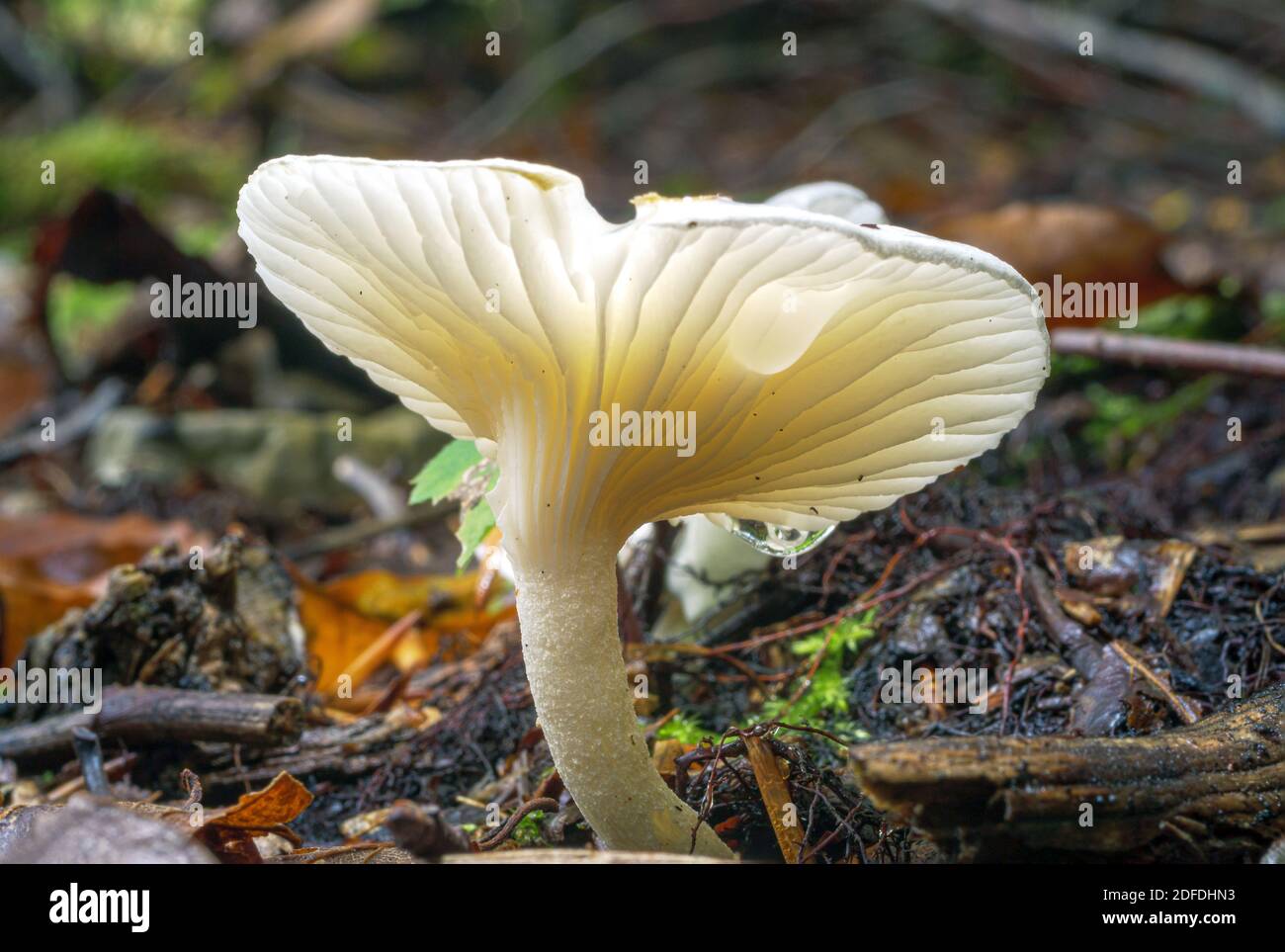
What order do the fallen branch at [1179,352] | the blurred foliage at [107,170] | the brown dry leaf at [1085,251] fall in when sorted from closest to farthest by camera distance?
the fallen branch at [1179,352]
the brown dry leaf at [1085,251]
the blurred foliage at [107,170]

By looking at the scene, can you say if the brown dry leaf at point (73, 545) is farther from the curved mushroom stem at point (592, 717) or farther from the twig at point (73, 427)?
the curved mushroom stem at point (592, 717)

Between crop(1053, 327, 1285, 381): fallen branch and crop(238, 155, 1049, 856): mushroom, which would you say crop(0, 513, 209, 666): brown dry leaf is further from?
crop(1053, 327, 1285, 381): fallen branch

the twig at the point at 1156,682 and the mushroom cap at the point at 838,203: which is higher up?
the mushroom cap at the point at 838,203

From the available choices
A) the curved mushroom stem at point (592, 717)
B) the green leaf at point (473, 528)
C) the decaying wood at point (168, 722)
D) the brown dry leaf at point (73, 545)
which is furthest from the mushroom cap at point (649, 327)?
the brown dry leaf at point (73, 545)

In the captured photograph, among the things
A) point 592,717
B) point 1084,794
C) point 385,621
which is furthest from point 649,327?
point 385,621

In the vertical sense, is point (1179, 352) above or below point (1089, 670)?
above

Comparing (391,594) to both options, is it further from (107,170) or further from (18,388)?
(107,170)
